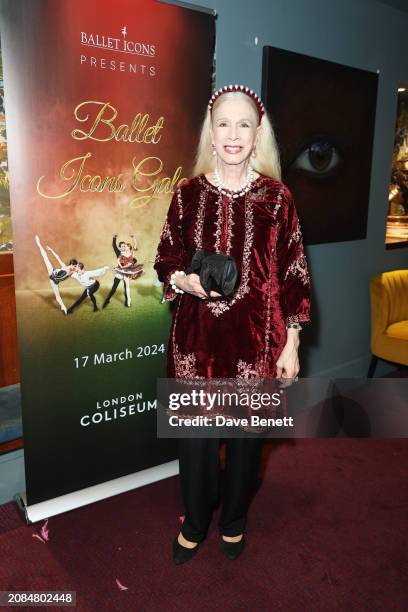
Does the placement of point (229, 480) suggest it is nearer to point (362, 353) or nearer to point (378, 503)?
point (378, 503)

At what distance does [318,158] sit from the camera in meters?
3.10

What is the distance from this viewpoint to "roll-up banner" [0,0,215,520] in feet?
6.41

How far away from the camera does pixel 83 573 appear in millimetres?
2016

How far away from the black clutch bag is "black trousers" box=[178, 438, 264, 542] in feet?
1.95

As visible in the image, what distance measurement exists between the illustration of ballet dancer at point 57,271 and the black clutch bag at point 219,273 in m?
0.66

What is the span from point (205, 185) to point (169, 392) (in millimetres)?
735

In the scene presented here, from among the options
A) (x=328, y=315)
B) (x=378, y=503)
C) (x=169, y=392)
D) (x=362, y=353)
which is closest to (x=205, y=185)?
(x=169, y=392)

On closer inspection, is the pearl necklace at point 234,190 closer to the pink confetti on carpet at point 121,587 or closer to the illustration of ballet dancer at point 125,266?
the illustration of ballet dancer at point 125,266

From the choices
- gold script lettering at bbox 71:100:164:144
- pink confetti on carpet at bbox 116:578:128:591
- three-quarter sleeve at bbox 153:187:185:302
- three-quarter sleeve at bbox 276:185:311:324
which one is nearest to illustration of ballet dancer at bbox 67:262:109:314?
three-quarter sleeve at bbox 153:187:185:302

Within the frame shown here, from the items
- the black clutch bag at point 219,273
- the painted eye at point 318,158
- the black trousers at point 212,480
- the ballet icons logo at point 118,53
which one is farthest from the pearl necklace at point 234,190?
the painted eye at point 318,158

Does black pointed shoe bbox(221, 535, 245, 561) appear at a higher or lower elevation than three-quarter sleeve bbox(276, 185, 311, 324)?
lower

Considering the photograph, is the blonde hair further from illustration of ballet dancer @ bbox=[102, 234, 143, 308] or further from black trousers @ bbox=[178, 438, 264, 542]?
black trousers @ bbox=[178, 438, 264, 542]

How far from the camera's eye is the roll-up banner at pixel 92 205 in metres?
1.95

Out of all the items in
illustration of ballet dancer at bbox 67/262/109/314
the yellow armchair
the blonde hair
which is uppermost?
the blonde hair
